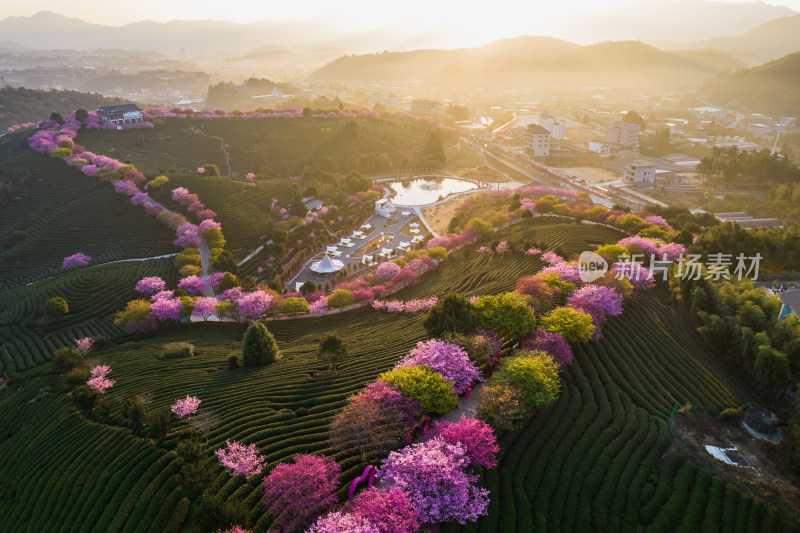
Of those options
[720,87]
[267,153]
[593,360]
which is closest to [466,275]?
[593,360]

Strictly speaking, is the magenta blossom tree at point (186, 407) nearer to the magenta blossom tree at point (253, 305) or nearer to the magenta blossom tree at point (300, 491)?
the magenta blossom tree at point (300, 491)

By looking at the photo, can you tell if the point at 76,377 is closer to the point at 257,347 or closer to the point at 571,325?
the point at 257,347

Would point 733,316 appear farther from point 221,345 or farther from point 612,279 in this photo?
point 221,345

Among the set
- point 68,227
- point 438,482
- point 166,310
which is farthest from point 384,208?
point 438,482

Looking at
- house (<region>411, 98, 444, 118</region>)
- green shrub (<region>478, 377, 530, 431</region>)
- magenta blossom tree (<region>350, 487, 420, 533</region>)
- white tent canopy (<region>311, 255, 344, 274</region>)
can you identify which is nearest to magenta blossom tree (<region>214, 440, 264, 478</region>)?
magenta blossom tree (<region>350, 487, 420, 533</region>)

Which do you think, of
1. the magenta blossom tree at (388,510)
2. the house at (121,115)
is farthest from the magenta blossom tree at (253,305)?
the house at (121,115)

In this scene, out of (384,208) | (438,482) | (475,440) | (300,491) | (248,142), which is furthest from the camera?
(248,142)
